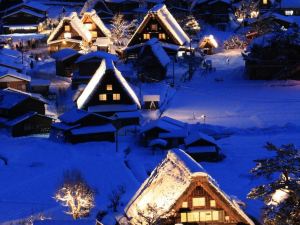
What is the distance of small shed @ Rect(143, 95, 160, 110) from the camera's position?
30.1 metres

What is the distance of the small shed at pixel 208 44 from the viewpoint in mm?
43406

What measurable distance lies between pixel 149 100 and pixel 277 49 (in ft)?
36.2

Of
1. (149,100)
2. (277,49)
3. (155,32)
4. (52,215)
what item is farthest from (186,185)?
(155,32)

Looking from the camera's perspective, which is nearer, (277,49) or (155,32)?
(277,49)

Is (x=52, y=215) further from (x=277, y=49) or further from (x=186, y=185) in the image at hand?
(x=277, y=49)

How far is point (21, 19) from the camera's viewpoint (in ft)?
168

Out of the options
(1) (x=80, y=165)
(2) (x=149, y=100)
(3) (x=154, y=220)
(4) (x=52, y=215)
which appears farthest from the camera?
(2) (x=149, y=100)

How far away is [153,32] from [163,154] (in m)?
19.3

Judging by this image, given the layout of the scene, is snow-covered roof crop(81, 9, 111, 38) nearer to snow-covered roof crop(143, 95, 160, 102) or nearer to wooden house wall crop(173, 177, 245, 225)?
snow-covered roof crop(143, 95, 160, 102)

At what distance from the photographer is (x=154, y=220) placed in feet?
44.1

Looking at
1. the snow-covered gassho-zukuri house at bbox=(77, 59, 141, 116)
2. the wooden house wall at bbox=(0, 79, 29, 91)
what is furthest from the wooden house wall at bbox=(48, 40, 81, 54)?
the snow-covered gassho-zukuri house at bbox=(77, 59, 141, 116)

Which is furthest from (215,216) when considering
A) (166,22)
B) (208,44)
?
(208,44)

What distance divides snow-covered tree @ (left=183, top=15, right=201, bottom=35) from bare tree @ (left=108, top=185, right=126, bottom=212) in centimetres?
3079

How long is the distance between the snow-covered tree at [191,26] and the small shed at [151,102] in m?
19.7
